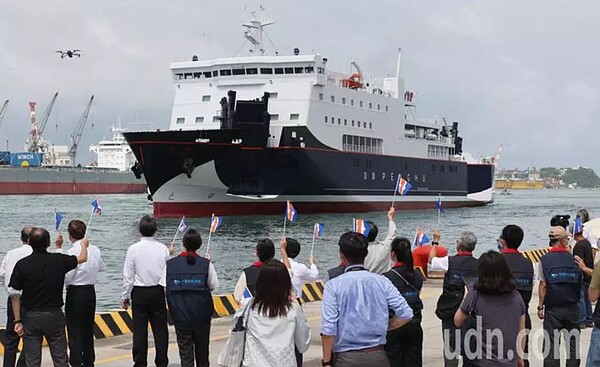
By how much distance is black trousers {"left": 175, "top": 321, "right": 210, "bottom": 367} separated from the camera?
651 centimetres

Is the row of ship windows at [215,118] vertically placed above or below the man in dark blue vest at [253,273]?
above

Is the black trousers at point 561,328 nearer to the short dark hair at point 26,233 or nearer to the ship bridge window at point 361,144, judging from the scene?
the short dark hair at point 26,233

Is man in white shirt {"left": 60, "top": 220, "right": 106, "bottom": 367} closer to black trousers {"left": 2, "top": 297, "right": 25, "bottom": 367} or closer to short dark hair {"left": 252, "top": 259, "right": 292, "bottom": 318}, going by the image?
black trousers {"left": 2, "top": 297, "right": 25, "bottom": 367}

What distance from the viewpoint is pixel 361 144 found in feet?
156

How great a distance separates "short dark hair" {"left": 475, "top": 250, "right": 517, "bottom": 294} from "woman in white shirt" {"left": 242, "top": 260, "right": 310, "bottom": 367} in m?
1.21

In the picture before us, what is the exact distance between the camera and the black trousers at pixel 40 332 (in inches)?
248

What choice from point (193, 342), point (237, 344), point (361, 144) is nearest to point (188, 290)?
point (193, 342)

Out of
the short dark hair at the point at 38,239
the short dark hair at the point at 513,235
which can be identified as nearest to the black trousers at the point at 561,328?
the short dark hair at the point at 513,235

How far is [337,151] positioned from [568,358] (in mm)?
37299

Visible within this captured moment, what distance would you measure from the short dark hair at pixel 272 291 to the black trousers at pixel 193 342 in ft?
6.95

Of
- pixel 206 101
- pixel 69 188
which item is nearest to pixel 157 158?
pixel 206 101

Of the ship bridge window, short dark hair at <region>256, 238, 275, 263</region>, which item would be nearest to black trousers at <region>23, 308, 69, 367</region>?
short dark hair at <region>256, 238, 275, 263</region>

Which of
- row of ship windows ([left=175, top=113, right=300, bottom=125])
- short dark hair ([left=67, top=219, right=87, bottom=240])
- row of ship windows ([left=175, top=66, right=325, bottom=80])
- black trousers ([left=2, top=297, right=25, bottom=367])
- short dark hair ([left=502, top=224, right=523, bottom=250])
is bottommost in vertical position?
black trousers ([left=2, top=297, right=25, bottom=367])

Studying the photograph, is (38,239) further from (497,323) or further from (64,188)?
(64,188)
